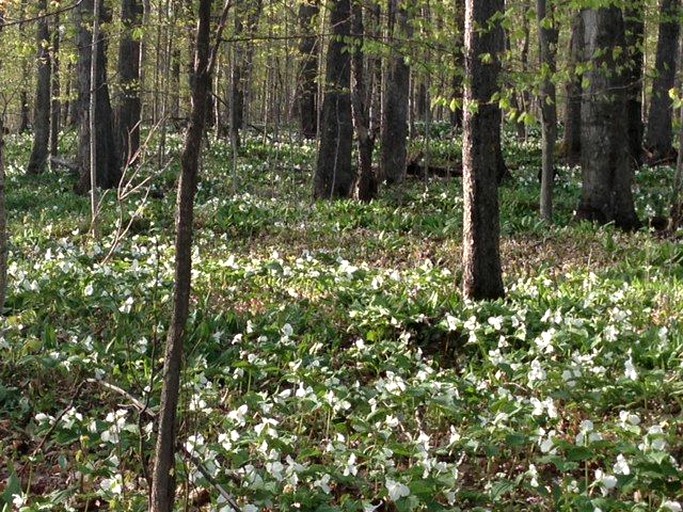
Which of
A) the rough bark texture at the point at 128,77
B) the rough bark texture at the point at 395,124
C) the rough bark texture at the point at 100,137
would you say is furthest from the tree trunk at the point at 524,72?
the rough bark texture at the point at 100,137

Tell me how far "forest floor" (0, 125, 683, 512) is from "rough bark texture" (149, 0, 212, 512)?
0.16m

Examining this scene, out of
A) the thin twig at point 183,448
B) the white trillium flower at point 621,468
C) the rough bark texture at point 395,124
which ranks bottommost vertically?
the white trillium flower at point 621,468

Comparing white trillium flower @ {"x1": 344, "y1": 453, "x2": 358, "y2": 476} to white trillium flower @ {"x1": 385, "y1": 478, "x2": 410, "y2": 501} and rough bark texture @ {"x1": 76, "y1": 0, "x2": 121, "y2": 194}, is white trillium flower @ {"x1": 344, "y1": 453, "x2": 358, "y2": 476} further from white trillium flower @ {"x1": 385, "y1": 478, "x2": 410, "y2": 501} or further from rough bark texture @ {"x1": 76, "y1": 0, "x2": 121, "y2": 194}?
rough bark texture @ {"x1": 76, "y1": 0, "x2": 121, "y2": 194}

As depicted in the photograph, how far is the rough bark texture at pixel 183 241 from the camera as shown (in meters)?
2.80

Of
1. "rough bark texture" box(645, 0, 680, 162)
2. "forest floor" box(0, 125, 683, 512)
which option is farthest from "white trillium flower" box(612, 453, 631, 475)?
"rough bark texture" box(645, 0, 680, 162)

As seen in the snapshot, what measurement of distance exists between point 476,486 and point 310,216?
7881 mm

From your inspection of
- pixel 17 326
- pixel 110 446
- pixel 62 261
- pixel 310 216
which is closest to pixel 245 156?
pixel 310 216

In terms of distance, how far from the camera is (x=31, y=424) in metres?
4.73

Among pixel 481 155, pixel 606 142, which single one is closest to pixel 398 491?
pixel 481 155

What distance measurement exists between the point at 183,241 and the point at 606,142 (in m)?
8.69

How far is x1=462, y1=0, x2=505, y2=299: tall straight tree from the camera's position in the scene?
20.2ft

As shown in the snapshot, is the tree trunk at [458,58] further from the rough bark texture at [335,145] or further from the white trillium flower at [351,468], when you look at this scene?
the white trillium flower at [351,468]

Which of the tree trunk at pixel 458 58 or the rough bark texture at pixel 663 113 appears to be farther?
the rough bark texture at pixel 663 113

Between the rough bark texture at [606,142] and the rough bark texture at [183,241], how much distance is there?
27.5 feet
